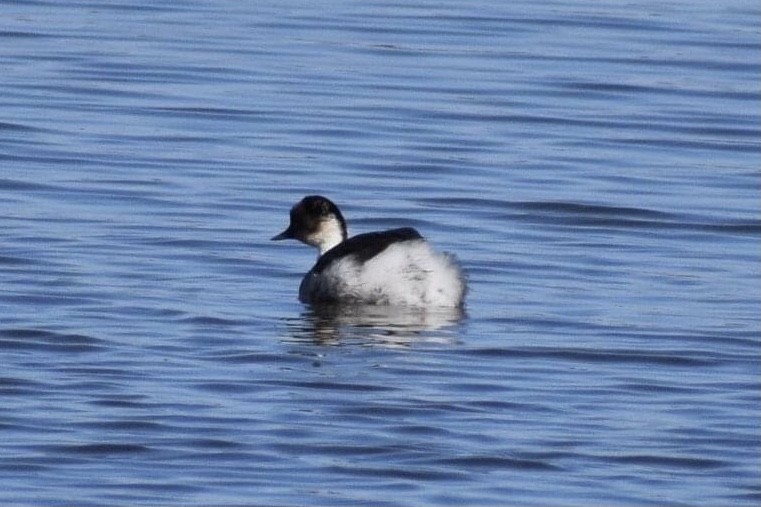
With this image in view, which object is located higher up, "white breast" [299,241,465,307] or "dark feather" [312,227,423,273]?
"dark feather" [312,227,423,273]

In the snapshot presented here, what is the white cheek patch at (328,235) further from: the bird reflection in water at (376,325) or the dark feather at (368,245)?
the bird reflection in water at (376,325)

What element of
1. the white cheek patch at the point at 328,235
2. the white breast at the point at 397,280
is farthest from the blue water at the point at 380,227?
the white cheek patch at the point at 328,235

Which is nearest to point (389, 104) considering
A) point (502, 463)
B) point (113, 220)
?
point (113, 220)

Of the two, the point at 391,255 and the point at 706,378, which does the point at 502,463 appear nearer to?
the point at 706,378

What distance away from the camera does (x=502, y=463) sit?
321 inches

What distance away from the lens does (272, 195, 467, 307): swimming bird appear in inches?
443

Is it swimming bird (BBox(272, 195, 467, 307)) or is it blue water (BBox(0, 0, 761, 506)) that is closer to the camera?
blue water (BBox(0, 0, 761, 506))

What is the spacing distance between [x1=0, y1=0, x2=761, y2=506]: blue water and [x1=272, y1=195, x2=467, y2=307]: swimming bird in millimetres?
141

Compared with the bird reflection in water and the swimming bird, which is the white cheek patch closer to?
the swimming bird

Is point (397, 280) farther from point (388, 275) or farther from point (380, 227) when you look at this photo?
point (380, 227)

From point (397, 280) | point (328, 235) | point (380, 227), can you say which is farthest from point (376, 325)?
point (380, 227)

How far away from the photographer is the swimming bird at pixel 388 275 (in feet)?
36.9

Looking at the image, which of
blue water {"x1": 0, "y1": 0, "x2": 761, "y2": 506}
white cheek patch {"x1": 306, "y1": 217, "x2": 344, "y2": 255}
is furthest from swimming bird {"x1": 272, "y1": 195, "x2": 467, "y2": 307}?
white cheek patch {"x1": 306, "y1": 217, "x2": 344, "y2": 255}

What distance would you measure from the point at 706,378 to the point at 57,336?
9.39 ft
